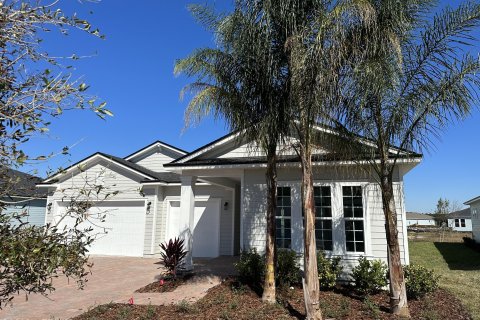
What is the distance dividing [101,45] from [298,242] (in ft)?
26.9

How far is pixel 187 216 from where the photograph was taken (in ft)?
38.0

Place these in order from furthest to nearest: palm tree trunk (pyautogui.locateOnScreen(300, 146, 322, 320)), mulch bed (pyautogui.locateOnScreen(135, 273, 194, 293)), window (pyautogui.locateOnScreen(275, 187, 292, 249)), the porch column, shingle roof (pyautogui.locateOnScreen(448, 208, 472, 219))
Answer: shingle roof (pyautogui.locateOnScreen(448, 208, 472, 219)) < the porch column < window (pyautogui.locateOnScreen(275, 187, 292, 249)) < mulch bed (pyautogui.locateOnScreen(135, 273, 194, 293)) < palm tree trunk (pyautogui.locateOnScreen(300, 146, 322, 320))

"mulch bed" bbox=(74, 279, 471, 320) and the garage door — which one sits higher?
the garage door

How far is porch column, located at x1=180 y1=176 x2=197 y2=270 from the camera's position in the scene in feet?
36.7

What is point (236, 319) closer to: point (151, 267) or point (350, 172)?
point (350, 172)

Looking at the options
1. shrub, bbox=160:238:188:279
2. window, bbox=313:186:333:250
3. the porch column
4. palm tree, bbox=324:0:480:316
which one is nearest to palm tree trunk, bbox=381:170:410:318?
palm tree, bbox=324:0:480:316

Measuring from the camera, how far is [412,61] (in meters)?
7.42

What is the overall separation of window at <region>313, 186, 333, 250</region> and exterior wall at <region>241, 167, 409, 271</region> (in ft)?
0.53

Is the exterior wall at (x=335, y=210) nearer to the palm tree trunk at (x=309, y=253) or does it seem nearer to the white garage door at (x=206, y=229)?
the palm tree trunk at (x=309, y=253)

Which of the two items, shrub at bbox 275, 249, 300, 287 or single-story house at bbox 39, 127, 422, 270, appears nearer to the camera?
shrub at bbox 275, 249, 300, 287

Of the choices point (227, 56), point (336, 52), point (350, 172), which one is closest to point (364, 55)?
point (336, 52)

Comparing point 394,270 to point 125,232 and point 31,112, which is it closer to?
point 31,112

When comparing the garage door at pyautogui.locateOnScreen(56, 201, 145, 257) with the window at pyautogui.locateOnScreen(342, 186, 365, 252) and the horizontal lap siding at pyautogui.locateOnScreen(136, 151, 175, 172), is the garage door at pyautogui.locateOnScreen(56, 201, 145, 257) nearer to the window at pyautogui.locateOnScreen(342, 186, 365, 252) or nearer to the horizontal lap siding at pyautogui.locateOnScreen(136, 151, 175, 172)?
the horizontal lap siding at pyautogui.locateOnScreen(136, 151, 175, 172)

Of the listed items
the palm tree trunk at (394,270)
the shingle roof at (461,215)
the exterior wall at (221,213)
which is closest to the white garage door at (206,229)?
the exterior wall at (221,213)
